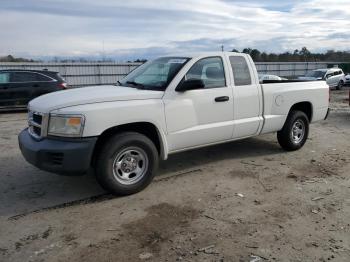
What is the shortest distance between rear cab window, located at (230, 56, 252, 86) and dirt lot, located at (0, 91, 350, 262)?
138cm

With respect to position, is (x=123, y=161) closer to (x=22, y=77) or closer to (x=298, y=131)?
(x=298, y=131)

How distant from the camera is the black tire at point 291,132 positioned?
24.0 ft

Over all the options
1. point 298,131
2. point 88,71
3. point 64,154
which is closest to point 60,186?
point 64,154

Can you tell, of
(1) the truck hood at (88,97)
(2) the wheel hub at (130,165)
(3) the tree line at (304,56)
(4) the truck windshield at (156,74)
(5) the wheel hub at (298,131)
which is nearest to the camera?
(1) the truck hood at (88,97)

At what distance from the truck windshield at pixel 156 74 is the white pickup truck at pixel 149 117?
0.02 metres

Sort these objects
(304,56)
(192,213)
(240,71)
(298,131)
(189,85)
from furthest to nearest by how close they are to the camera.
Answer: (304,56)
(298,131)
(240,71)
(189,85)
(192,213)

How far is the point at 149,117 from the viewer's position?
5254mm

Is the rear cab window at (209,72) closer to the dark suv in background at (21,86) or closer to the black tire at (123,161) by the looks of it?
the black tire at (123,161)

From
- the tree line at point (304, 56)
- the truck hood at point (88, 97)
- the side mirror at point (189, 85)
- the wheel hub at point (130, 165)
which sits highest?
the tree line at point (304, 56)

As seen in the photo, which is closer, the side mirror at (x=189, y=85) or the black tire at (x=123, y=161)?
the black tire at (x=123, y=161)

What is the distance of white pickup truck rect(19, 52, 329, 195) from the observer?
477 cm

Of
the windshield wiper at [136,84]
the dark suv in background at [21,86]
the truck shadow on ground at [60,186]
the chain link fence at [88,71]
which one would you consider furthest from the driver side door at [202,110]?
the chain link fence at [88,71]

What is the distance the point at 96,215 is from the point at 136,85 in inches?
83.6

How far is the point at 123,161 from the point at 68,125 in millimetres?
864
